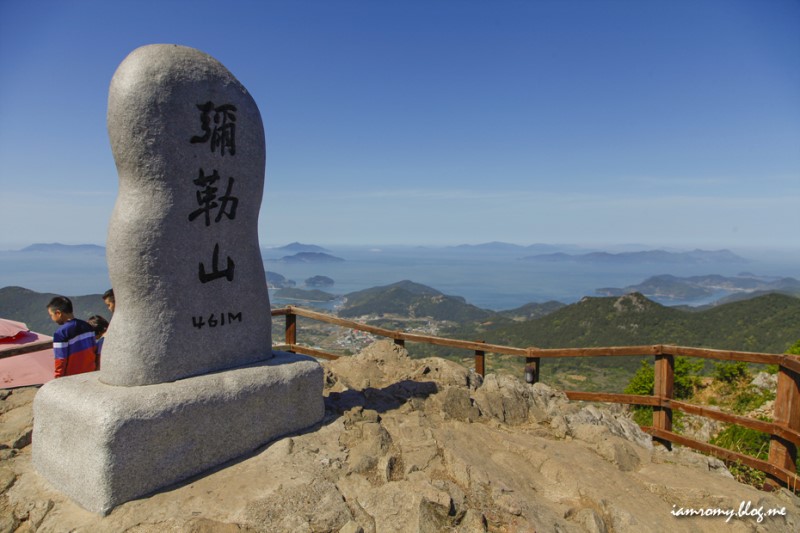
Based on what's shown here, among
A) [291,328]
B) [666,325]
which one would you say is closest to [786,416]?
[291,328]

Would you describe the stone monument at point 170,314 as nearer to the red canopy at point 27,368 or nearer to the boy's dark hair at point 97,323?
the boy's dark hair at point 97,323

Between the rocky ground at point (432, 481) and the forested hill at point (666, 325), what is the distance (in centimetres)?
2801

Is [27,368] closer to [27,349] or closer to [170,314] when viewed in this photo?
[27,349]

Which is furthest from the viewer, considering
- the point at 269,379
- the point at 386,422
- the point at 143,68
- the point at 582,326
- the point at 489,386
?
the point at 582,326

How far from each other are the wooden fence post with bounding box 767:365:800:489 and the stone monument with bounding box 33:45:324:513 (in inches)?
226

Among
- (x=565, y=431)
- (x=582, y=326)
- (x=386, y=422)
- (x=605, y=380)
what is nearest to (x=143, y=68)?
(x=386, y=422)

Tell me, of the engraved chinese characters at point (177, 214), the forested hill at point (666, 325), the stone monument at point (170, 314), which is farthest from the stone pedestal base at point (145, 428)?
the forested hill at point (666, 325)

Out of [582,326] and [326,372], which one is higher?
[326,372]

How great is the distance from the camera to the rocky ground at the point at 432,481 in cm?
344

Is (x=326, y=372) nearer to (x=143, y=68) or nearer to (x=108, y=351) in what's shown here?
(x=108, y=351)

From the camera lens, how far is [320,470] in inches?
158

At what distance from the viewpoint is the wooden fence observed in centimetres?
488

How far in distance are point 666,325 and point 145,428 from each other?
133 feet

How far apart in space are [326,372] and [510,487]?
3.40m
